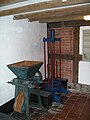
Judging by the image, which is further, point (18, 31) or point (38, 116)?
point (18, 31)

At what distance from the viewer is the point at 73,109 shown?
13.2 feet

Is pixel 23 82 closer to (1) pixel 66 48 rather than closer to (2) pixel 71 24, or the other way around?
(1) pixel 66 48

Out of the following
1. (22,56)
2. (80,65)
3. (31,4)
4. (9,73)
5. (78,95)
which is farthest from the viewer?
(80,65)

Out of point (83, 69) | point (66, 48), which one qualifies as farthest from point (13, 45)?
point (83, 69)

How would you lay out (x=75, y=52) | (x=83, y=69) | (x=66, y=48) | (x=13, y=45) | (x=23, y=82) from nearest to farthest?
(x=23, y=82)
(x=13, y=45)
(x=83, y=69)
(x=75, y=52)
(x=66, y=48)

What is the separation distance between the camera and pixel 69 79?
5520 millimetres

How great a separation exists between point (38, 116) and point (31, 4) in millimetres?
2475

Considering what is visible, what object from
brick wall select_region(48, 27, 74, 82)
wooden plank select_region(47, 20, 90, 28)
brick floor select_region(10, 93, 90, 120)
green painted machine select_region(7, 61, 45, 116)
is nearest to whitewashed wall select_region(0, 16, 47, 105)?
green painted machine select_region(7, 61, 45, 116)

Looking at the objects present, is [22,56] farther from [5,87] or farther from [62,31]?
[62,31]

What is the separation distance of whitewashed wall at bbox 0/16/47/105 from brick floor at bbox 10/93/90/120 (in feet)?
3.39

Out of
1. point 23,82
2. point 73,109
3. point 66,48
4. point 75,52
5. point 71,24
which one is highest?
point 71,24

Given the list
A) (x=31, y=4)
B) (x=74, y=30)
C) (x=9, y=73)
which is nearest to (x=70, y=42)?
(x=74, y=30)

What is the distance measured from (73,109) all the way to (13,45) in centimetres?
222

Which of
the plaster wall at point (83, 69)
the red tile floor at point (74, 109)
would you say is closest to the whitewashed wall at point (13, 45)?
the red tile floor at point (74, 109)
